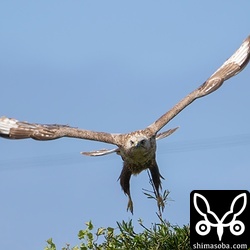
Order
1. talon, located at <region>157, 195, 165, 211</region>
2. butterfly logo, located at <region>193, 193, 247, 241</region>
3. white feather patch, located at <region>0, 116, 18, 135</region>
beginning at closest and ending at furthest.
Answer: butterfly logo, located at <region>193, 193, 247, 241</region> < talon, located at <region>157, 195, 165, 211</region> < white feather patch, located at <region>0, 116, 18, 135</region>

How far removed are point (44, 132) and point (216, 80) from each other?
121 inches

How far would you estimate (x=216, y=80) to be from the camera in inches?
864

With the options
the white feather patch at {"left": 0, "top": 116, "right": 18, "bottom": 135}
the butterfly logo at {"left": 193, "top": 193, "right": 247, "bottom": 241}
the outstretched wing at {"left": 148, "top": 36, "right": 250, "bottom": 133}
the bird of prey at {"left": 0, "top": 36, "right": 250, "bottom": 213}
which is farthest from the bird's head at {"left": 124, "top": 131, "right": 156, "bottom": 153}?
the butterfly logo at {"left": 193, "top": 193, "right": 247, "bottom": 241}

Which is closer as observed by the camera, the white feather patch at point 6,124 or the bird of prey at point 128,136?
the bird of prey at point 128,136

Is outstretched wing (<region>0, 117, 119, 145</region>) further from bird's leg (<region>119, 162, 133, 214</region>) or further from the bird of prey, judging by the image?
bird's leg (<region>119, 162, 133, 214</region>)

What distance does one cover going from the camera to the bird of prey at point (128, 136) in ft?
65.7

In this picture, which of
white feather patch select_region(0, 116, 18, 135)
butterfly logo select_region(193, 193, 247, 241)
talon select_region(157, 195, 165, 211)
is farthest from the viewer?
white feather patch select_region(0, 116, 18, 135)

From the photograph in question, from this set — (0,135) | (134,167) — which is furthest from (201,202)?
(0,135)

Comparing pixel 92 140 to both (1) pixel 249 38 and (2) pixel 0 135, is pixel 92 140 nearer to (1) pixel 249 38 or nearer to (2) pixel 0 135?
(2) pixel 0 135

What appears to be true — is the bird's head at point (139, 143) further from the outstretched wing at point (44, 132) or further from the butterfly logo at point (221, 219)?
the butterfly logo at point (221, 219)

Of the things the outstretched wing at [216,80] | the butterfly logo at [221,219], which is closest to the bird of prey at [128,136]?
the outstretched wing at [216,80]

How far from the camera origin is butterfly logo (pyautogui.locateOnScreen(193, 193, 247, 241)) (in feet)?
47.5

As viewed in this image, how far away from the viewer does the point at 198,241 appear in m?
15.2

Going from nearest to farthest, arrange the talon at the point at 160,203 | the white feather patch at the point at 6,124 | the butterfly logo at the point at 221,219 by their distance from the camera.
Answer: the butterfly logo at the point at 221,219 < the talon at the point at 160,203 < the white feather patch at the point at 6,124
